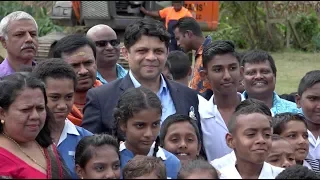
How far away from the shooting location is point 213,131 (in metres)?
5.05

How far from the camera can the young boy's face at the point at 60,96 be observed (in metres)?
4.53

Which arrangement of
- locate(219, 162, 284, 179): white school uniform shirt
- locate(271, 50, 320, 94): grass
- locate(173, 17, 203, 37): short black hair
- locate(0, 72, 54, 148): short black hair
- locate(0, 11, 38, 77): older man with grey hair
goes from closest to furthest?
locate(219, 162, 284, 179): white school uniform shirt, locate(0, 72, 54, 148): short black hair, locate(0, 11, 38, 77): older man with grey hair, locate(173, 17, 203, 37): short black hair, locate(271, 50, 320, 94): grass

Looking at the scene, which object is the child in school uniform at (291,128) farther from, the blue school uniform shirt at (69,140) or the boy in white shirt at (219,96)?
the blue school uniform shirt at (69,140)

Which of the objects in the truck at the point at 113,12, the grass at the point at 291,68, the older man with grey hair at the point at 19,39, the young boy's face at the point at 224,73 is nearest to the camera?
the young boy's face at the point at 224,73

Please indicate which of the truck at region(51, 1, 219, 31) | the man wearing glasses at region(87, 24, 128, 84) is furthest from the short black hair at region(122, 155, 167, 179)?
the truck at region(51, 1, 219, 31)

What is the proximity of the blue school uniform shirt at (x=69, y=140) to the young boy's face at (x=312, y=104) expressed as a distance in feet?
5.67

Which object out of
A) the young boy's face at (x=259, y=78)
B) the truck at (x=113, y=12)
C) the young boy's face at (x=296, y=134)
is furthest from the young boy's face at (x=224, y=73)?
the truck at (x=113, y=12)

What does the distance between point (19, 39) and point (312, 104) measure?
2283 millimetres

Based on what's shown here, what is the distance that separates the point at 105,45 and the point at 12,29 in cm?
Answer: 92

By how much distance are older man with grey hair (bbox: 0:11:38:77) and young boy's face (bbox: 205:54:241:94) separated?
1468 mm

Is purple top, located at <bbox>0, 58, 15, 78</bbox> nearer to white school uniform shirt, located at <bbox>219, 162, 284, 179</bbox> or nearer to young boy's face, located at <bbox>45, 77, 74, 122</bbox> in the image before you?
young boy's face, located at <bbox>45, 77, 74, 122</bbox>

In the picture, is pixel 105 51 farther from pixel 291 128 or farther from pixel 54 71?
pixel 291 128

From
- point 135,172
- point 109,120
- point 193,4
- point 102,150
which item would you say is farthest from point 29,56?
point 193,4

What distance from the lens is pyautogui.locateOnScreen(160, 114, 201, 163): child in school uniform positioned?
15.4 ft
